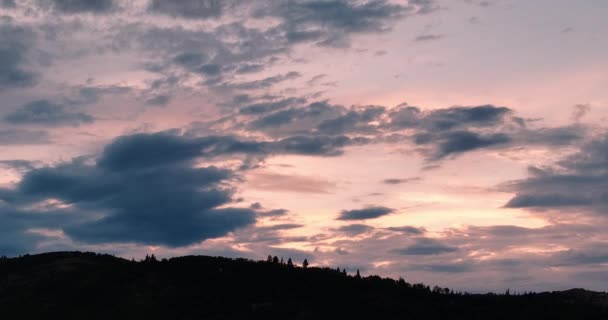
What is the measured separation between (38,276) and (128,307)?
19.3 metres

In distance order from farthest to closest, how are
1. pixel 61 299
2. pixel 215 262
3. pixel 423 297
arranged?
pixel 215 262 < pixel 423 297 < pixel 61 299

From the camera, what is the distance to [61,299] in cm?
8875

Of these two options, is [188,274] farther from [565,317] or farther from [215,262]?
[565,317]

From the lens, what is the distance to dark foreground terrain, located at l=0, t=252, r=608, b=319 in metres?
83.9

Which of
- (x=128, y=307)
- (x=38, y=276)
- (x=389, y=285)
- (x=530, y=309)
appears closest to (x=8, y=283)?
(x=38, y=276)

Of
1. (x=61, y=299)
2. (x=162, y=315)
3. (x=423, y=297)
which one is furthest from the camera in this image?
(x=423, y=297)

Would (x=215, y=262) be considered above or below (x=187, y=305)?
above

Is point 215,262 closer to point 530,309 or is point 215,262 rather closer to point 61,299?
point 61,299

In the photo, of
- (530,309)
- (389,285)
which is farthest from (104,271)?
(530,309)

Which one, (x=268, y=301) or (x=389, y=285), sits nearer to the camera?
A: (x=268, y=301)

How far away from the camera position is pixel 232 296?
88125 millimetres

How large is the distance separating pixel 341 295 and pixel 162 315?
2095cm

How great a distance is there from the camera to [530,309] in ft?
298

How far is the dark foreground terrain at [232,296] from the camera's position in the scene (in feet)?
275
